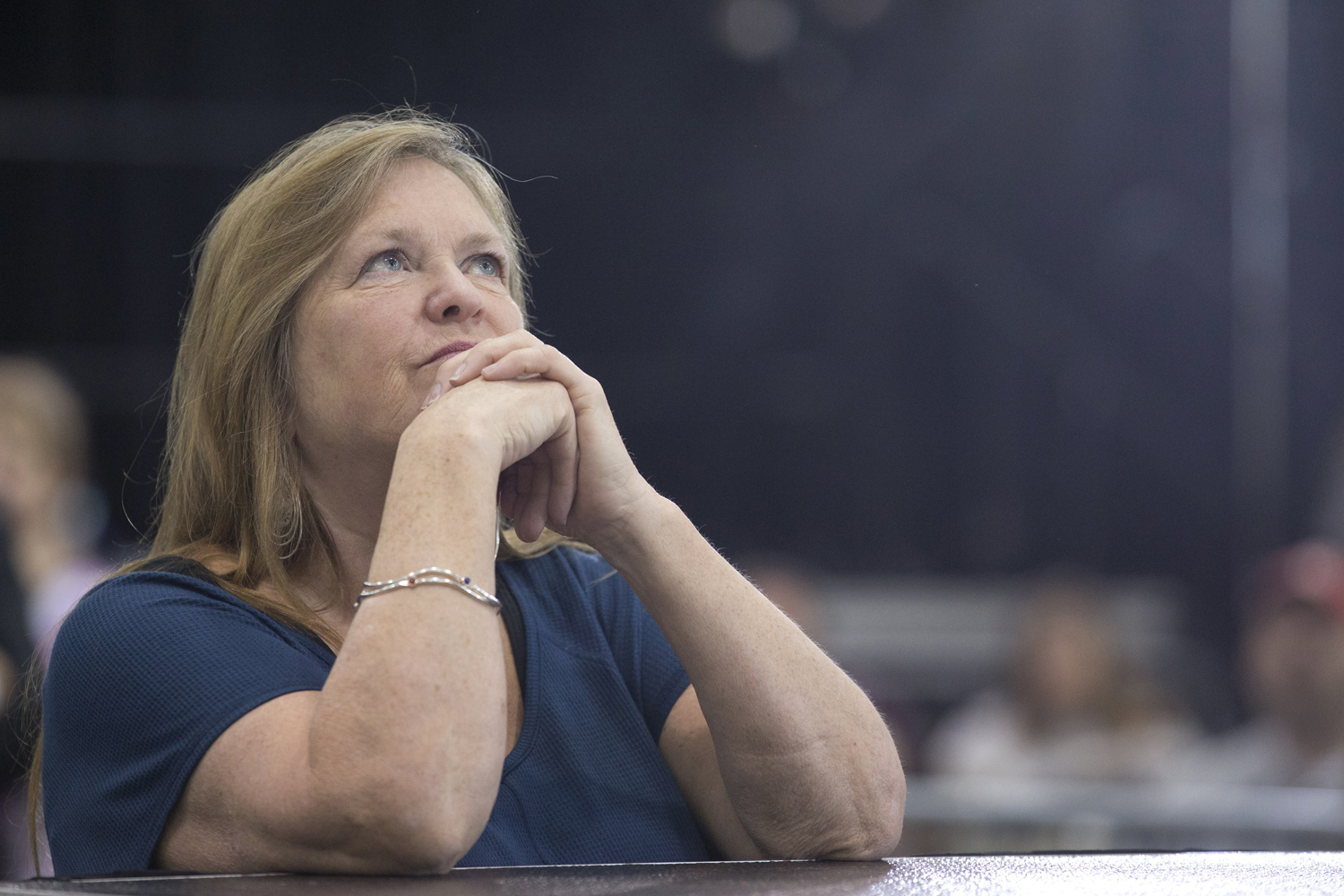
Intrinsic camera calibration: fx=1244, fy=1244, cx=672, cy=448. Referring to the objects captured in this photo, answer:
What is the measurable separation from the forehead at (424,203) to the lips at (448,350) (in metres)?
0.11

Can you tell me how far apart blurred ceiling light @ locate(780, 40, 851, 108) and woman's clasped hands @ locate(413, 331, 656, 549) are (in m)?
4.25

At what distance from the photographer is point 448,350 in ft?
3.48

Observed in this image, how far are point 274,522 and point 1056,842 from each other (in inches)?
69.9

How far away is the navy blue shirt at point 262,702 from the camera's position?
844mm

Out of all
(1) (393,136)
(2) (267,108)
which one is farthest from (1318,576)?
(2) (267,108)

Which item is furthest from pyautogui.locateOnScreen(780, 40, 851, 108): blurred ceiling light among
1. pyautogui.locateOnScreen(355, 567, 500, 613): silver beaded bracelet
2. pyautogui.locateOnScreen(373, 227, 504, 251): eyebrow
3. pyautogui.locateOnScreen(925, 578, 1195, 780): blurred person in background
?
pyautogui.locateOnScreen(355, 567, 500, 613): silver beaded bracelet

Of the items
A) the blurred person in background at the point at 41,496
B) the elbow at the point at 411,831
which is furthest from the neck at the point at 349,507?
the blurred person in background at the point at 41,496

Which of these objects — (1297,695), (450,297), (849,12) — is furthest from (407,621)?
(849,12)

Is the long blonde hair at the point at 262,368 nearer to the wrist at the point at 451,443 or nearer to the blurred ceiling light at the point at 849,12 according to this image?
the wrist at the point at 451,443

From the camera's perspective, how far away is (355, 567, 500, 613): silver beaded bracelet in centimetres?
83

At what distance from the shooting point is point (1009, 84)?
17.0ft

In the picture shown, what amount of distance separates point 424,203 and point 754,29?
4120 millimetres

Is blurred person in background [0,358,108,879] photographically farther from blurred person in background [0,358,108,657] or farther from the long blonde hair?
the long blonde hair

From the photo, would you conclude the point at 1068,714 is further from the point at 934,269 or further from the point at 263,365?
the point at 263,365
